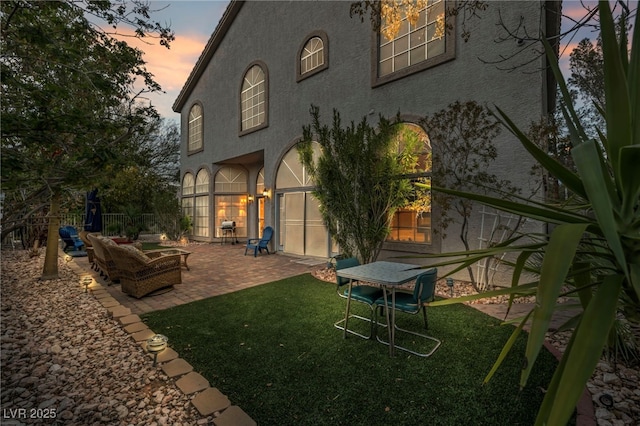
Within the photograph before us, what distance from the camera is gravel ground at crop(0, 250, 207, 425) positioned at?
7.63 feet

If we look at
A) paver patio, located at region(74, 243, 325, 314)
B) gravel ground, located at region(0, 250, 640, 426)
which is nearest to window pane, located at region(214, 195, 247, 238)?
paver patio, located at region(74, 243, 325, 314)

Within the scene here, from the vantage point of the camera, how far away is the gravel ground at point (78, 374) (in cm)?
233

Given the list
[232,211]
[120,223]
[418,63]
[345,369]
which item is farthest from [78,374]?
[120,223]

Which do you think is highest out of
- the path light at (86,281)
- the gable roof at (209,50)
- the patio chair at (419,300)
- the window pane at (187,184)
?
the gable roof at (209,50)

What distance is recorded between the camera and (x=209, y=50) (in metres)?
15.2

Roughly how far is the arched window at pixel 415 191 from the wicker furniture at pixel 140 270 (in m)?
5.34

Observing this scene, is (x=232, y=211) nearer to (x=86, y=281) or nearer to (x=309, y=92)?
(x=309, y=92)

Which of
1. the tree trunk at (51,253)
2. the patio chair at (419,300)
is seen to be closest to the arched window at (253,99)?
the tree trunk at (51,253)

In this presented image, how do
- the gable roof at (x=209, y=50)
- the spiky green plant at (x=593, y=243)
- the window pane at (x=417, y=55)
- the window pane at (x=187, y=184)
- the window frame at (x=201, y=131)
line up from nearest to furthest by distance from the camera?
the spiky green plant at (x=593, y=243) < the window pane at (x=417, y=55) < the gable roof at (x=209, y=50) < the window frame at (x=201, y=131) < the window pane at (x=187, y=184)

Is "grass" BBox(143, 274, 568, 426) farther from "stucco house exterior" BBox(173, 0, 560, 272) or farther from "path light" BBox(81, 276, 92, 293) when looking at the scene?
"stucco house exterior" BBox(173, 0, 560, 272)

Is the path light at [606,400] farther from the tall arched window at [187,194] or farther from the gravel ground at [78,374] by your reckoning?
the tall arched window at [187,194]

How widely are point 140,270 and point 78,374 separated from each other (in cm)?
273

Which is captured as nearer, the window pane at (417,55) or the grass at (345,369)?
the grass at (345,369)

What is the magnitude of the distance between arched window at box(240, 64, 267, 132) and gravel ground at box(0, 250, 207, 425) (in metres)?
9.25
